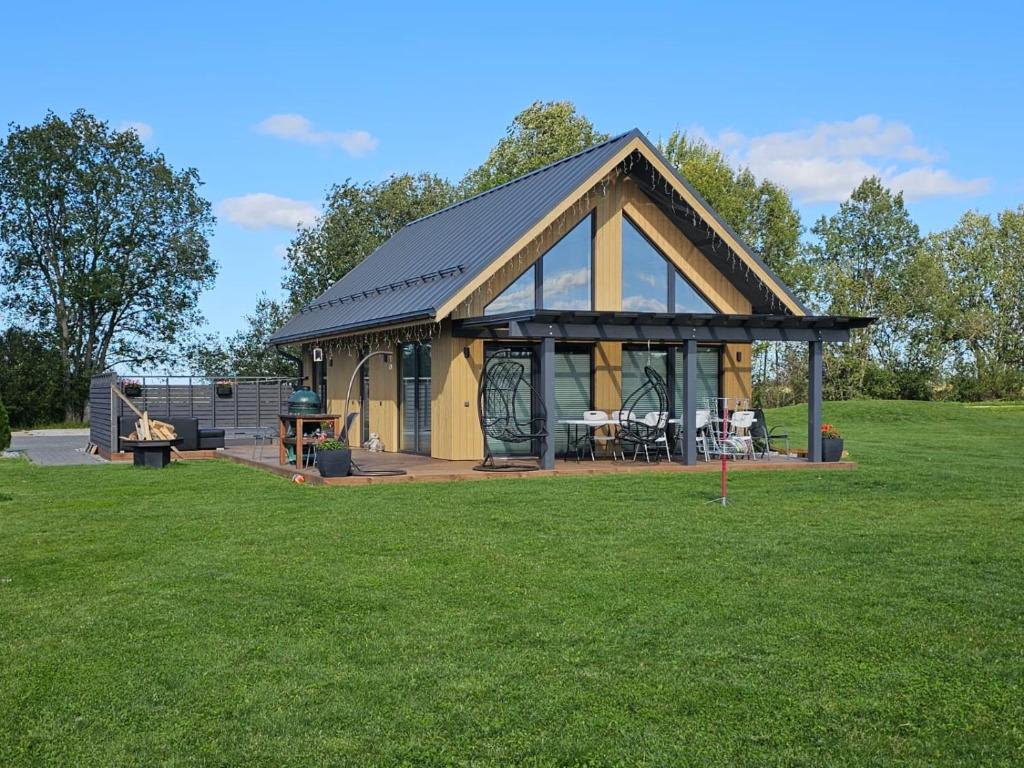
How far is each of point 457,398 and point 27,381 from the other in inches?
891

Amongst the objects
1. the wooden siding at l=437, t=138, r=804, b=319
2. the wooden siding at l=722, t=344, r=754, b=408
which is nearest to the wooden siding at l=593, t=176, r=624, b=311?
the wooden siding at l=437, t=138, r=804, b=319

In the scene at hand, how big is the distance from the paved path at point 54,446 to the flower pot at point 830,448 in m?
12.0

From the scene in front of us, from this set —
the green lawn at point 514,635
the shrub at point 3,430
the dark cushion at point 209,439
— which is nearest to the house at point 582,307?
the dark cushion at point 209,439

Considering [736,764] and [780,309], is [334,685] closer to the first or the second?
[736,764]

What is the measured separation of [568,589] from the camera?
683cm

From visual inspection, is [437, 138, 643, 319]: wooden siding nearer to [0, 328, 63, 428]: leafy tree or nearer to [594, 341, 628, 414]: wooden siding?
[594, 341, 628, 414]: wooden siding

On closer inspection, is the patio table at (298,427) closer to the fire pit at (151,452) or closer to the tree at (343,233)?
the fire pit at (151,452)

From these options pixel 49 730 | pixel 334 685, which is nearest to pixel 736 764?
pixel 334 685

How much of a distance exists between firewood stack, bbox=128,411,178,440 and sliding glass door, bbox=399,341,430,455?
3.85 metres

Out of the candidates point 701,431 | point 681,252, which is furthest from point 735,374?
point 681,252

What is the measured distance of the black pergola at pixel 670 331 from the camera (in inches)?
561

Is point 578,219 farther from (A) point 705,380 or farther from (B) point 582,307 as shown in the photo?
(A) point 705,380

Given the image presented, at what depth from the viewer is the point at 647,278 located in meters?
17.4

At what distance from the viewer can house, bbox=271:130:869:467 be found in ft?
50.4
